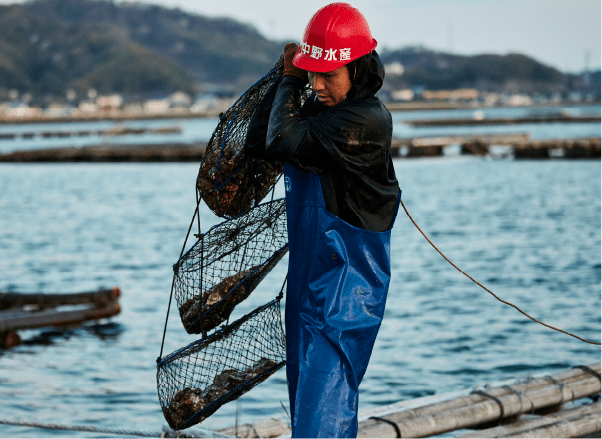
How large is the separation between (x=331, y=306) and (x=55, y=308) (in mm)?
9209

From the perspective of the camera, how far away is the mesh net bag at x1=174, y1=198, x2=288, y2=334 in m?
3.56

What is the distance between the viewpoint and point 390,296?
510 inches

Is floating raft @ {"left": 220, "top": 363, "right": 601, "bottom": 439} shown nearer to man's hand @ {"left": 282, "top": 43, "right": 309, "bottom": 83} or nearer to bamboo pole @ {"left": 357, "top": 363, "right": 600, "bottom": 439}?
bamboo pole @ {"left": 357, "top": 363, "right": 600, "bottom": 439}

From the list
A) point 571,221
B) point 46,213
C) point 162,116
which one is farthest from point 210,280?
point 162,116

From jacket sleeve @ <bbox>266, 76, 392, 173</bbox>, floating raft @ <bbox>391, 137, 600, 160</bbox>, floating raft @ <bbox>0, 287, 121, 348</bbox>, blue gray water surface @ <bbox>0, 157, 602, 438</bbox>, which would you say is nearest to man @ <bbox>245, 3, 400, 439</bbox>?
jacket sleeve @ <bbox>266, 76, 392, 173</bbox>

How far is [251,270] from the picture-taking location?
12.0 feet

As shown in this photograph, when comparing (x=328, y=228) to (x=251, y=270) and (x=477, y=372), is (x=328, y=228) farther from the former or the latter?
(x=477, y=372)

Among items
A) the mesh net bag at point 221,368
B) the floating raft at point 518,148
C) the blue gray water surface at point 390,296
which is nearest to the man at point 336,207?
the mesh net bag at point 221,368

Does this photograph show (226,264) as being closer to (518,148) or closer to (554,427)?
(554,427)

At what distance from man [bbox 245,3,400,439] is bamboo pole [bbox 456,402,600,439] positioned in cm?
180

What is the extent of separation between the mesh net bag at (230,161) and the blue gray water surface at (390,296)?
53.2 inches

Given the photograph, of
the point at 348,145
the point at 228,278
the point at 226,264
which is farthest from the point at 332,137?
the point at 226,264

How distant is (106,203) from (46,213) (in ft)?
10.2

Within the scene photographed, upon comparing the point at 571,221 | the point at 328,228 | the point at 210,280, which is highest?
the point at 328,228
